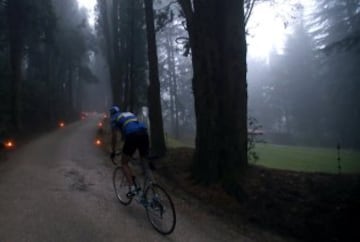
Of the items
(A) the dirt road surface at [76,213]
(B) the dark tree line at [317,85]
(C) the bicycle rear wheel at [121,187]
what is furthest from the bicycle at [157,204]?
(B) the dark tree line at [317,85]

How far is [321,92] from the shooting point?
41.3 m

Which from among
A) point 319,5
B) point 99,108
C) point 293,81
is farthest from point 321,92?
point 99,108

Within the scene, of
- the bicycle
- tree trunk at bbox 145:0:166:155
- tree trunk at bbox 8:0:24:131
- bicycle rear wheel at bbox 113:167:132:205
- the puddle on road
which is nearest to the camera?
the bicycle

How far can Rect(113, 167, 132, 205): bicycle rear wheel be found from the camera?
7356mm

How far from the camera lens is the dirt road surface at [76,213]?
5691mm

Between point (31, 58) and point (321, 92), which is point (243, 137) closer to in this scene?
point (31, 58)

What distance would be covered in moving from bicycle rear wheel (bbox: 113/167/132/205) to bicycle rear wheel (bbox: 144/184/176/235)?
1228 millimetres

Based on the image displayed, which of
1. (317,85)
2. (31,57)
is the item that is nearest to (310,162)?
(31,57)

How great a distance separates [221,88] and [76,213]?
187 inches

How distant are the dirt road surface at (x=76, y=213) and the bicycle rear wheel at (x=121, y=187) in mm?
146

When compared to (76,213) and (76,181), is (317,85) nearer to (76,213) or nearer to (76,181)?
(76,181)

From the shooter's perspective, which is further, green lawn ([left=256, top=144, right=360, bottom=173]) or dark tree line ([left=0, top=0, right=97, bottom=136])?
dark tree line ([left=0, top=0, right=97, bottom=136])

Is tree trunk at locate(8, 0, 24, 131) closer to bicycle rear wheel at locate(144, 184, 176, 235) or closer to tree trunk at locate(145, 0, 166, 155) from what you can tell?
tree trunk at locate(145, 0, 166, 155)

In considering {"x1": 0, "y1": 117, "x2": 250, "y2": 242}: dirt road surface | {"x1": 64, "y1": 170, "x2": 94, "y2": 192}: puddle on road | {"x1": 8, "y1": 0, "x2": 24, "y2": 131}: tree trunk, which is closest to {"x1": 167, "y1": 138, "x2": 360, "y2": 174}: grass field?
{"x1": 64, "y1": 170, "x2": 94, "y2": 192}: puddle on road
